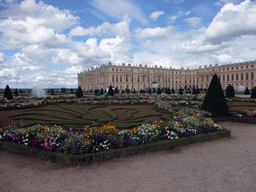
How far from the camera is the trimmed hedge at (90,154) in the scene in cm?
378

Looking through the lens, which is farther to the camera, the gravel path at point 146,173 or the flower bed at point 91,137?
the flower bed at point 91,137

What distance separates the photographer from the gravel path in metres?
2.99

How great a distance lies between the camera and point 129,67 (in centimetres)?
5744

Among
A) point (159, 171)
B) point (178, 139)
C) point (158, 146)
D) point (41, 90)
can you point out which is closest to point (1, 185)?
point (159, 171)

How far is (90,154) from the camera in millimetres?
3850

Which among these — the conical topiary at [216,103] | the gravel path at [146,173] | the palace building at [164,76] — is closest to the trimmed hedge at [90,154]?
the gravel path at [146,173]

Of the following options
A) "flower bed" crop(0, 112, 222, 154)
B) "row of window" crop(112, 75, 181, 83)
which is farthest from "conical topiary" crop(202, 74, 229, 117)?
"row of window" crop(112, 75, 181, 83)

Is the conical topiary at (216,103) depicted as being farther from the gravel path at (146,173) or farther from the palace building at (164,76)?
the palace building at (164,76)

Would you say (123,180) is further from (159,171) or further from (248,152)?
(248,152)

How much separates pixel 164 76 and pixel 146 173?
6212 centimetres

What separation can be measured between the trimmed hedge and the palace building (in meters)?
50.6

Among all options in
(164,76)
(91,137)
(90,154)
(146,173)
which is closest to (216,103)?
(146,173)

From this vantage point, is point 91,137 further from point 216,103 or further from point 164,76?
point 164,76

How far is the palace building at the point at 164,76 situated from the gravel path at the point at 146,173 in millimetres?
51317
